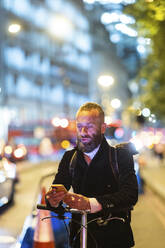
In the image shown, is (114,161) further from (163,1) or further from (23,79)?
(23,79)

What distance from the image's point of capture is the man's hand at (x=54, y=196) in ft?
9.19

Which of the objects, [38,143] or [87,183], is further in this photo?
[38,143]

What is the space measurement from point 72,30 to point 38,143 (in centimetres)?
4255

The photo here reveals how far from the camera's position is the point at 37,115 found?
196 ft

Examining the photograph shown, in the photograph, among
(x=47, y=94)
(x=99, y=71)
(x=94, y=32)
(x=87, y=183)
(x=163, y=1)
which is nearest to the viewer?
(x=87, y=183)

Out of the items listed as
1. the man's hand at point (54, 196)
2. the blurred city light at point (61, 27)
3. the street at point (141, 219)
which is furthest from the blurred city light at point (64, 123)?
the man's hand at point (54, 196)

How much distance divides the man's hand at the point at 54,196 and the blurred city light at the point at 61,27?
215 feet

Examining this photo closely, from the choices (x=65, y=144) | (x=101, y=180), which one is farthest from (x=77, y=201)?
(x=65, y=144)

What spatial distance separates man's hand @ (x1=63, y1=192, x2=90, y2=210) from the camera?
283cm

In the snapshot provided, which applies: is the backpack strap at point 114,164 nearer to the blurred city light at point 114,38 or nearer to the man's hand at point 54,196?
the man's hand at point 54,196

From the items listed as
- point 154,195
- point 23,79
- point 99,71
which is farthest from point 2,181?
point 99,71

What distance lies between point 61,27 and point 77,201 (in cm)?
7362

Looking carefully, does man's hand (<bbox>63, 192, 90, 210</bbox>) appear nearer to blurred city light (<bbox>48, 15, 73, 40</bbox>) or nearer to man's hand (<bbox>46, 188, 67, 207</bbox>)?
man's hand (<bbox>46, 188, 67, 207</bbox>)

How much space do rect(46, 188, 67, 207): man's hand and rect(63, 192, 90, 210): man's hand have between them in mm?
35
